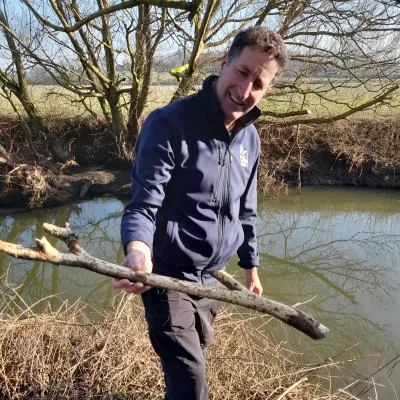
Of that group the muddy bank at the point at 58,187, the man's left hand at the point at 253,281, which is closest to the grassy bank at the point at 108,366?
the man's left hand at the point at 253,281

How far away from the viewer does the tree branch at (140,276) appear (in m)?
1.10

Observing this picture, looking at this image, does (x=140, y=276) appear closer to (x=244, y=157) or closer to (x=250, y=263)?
(x=244, y=157)

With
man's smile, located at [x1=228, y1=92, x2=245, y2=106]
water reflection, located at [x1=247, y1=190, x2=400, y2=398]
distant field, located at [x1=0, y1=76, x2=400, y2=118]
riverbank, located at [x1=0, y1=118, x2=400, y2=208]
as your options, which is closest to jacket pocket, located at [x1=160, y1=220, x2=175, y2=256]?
man's smile, located at [x1=228, y1=92, x2=245, y2=106]

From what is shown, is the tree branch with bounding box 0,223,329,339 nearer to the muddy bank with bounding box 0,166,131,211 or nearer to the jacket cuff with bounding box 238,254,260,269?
the jacket cuff with bounding box 238,254,260,269

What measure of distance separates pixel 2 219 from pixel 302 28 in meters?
6.71

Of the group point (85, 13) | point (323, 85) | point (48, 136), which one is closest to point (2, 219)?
point (48, 136)

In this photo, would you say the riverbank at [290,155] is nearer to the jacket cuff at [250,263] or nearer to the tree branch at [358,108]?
the tree branch at [358,108]

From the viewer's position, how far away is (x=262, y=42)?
1.59 metres

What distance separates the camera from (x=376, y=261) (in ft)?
19.7

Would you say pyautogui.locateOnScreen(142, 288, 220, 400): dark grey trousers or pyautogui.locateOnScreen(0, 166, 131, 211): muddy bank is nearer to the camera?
pyautogui.locateOnScreen(142, 288, 220, 400): dark grey trousers

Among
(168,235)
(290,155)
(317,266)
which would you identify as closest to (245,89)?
(168,235)

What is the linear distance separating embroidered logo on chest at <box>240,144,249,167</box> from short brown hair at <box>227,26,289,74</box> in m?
0.38

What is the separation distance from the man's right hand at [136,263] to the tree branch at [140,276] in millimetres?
28

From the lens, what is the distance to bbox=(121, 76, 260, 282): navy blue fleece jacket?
1.53 m
